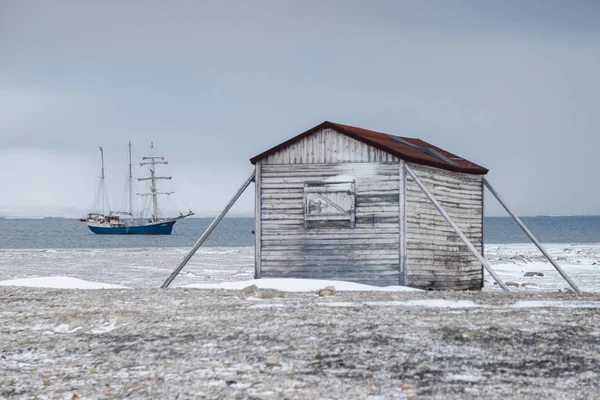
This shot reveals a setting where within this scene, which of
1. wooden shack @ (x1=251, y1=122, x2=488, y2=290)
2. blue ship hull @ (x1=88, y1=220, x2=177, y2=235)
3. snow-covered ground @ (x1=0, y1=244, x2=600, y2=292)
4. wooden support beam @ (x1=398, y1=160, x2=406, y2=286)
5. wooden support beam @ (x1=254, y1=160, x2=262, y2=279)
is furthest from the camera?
blue ship hull @ (x1=88, y1=220, x2=177, y2=235)

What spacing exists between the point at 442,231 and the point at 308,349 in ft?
37.7

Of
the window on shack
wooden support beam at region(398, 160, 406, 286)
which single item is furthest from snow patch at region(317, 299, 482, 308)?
the window on shack

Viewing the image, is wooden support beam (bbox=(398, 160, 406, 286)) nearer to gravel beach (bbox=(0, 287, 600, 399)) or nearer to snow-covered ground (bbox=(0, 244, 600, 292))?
snow-covered ground (bbox=(0, 244, 600, 292))

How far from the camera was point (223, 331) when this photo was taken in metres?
11.0

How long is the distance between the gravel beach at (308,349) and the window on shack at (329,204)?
4342 millimetres

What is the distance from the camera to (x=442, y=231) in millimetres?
20438

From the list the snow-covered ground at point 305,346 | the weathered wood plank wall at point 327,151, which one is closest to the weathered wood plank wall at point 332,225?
the weathered wood plank wall at point 327,151

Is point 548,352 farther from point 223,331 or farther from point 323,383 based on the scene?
point 223,331

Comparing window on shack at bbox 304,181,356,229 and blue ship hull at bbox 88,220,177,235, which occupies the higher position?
window on shack at bbox 304,181,356,229

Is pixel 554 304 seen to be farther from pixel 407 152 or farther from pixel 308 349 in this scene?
pixel 407 152

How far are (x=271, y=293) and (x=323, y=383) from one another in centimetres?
779

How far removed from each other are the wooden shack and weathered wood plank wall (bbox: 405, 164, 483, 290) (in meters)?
0.04

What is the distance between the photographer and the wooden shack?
18.8m

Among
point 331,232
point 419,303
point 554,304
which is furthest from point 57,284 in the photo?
point 554,304
